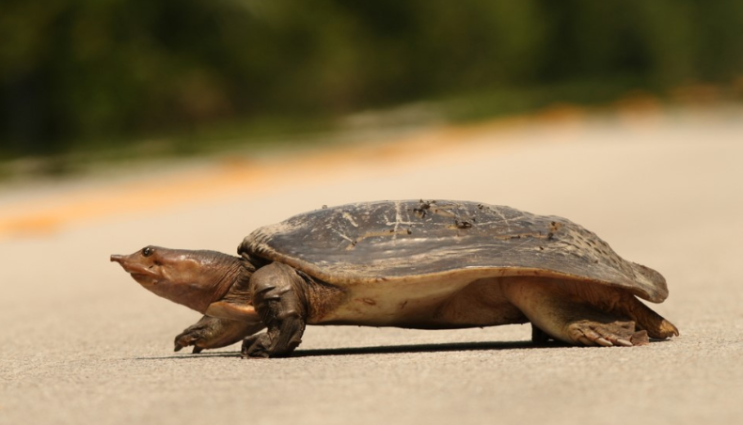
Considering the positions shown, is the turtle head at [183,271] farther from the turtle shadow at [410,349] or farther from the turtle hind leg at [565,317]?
the turtle hind leg at [565,317]

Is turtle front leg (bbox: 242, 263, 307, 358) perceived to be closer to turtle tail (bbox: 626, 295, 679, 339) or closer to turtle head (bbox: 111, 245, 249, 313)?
turtle head (bbox: 111, 245, 249, 313)

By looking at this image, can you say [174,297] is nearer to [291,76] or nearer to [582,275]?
[582,275]

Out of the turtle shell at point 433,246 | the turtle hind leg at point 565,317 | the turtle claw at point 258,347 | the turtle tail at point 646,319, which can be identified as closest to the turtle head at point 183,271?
the turtle shell at point 433,246

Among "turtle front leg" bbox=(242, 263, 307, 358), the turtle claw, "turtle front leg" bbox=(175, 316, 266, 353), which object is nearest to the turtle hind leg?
"turtle front leg" bbox=(242, 263, 307, 358)

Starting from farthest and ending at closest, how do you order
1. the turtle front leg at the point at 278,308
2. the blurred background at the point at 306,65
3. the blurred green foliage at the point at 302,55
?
the blurred green foliage at the point at 302,55 → the blurred background at the point at 306,65 → the turtle front leg at the point at 278,308

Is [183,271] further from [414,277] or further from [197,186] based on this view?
[197,186]

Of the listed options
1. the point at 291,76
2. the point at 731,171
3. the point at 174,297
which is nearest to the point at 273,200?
the point at 731,171
